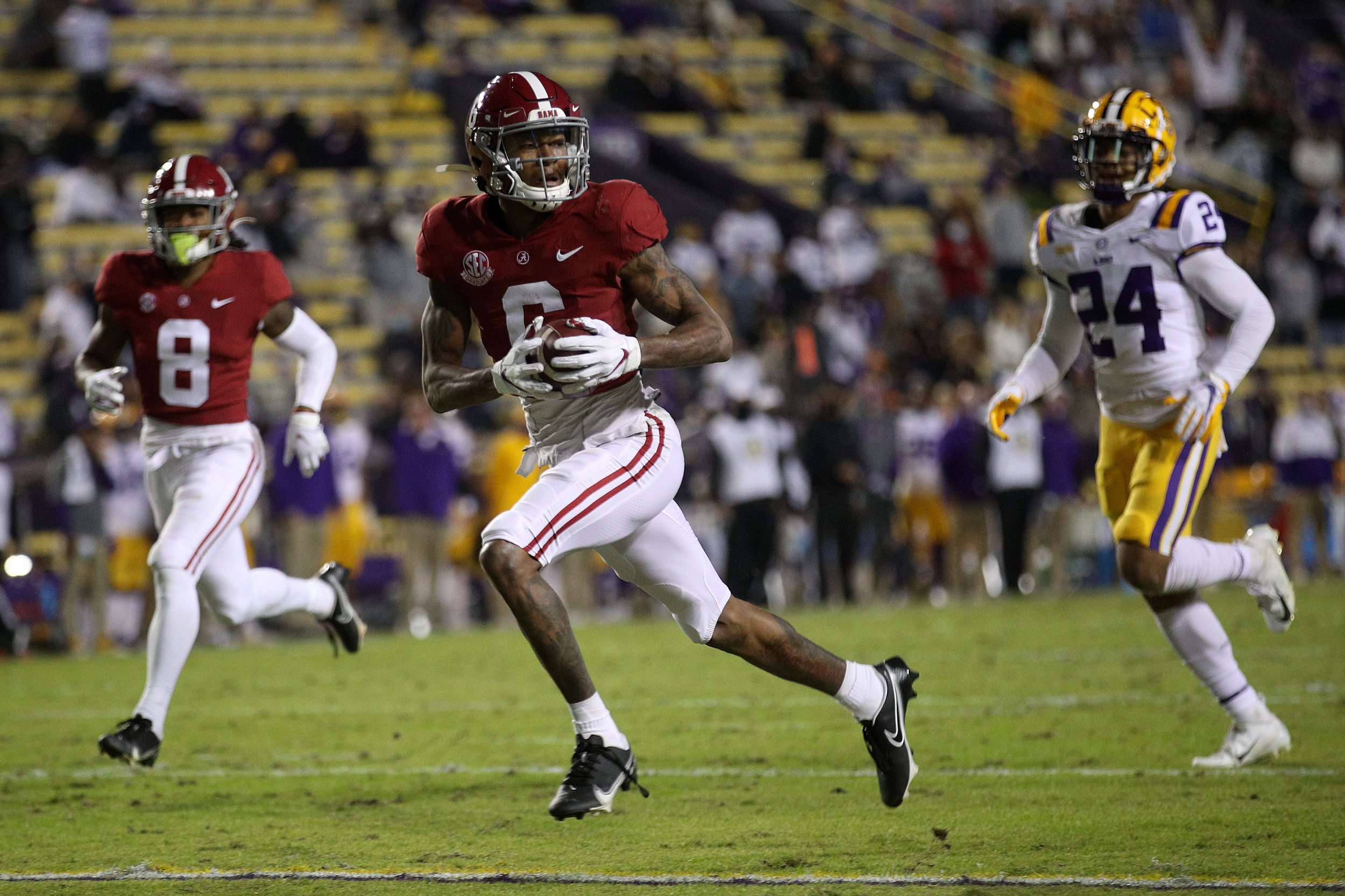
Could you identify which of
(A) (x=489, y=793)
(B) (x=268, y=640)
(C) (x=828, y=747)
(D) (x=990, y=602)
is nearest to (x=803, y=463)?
(D) (x=990, y=602)

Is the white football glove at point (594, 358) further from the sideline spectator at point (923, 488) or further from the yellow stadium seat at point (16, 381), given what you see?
the yellow stadium seat at point (16, 381)

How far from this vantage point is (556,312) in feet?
13.5

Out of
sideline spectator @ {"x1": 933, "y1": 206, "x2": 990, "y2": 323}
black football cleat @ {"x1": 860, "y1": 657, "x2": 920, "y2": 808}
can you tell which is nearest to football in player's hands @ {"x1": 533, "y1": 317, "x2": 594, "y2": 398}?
black football cleat @ {"x1": 860, "y1": 657, "x2": 920, "y2": 808}

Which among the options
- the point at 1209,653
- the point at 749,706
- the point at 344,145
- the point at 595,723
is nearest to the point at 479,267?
the point at 595,723

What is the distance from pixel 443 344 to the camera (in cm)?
424

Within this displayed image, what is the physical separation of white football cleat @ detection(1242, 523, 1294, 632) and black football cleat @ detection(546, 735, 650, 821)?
7.84 ft

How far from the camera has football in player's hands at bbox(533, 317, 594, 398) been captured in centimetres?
379

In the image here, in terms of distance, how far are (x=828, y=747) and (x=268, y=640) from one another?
23.1 feet

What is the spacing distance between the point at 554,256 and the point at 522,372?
416 millimetres

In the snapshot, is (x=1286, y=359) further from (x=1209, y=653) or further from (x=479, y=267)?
(x=479, y=267)

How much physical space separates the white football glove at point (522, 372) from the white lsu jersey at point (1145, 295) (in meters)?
2.14

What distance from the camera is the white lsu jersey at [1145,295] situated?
5141mm

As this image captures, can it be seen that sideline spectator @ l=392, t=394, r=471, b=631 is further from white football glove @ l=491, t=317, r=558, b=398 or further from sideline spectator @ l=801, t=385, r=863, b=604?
white football glove @ l=491, t=317, r=558, b=398

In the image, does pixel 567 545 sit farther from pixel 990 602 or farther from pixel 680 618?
pixel 990 602
